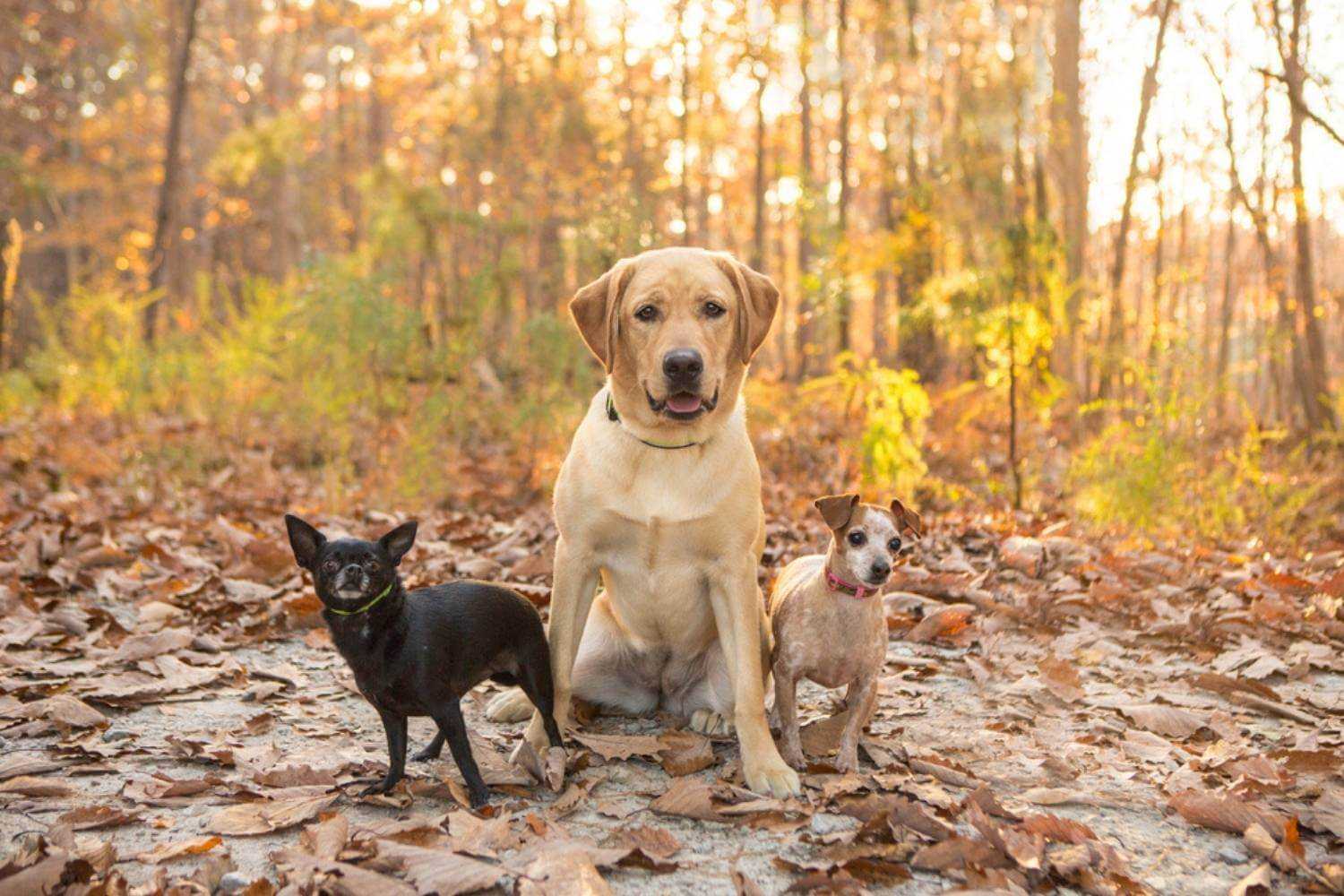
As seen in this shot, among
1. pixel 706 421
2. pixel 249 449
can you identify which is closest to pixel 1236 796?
pixel 706 421

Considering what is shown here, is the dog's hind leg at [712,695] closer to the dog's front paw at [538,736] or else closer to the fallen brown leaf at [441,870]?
the dog's front paw at [538,736]

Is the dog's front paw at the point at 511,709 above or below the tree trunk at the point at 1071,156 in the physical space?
below

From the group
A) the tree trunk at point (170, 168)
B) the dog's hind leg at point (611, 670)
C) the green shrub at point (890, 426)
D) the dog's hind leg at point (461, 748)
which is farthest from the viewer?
the tree trunk at point (170, 168)

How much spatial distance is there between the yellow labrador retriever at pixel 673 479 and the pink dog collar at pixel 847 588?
28 centimetres

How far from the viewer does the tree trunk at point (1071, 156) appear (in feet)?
43.9

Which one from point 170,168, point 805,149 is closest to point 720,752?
point 170,168

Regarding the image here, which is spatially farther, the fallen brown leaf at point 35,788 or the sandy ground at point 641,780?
the fallen brown leaf at point 35,788

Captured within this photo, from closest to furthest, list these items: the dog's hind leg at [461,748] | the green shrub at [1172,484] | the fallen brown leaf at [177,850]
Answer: the fallen brown leaf at [177,850] < the dog's hind leg at [461,748] < the green shrub at [1172,484]

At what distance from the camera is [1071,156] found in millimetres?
14250

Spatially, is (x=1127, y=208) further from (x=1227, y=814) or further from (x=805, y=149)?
(x=1227, y=814)

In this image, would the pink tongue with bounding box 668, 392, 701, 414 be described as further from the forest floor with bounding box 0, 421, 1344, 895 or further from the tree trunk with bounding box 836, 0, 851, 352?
the tree trunk with bounding box 836, 0, 851, 352

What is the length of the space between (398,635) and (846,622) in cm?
154

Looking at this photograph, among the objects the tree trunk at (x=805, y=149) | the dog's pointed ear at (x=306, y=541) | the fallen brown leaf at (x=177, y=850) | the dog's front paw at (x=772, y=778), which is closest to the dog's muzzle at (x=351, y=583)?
the dog's pointed ear at (x=306, y=541)

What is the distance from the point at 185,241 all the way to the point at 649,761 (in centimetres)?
3327
